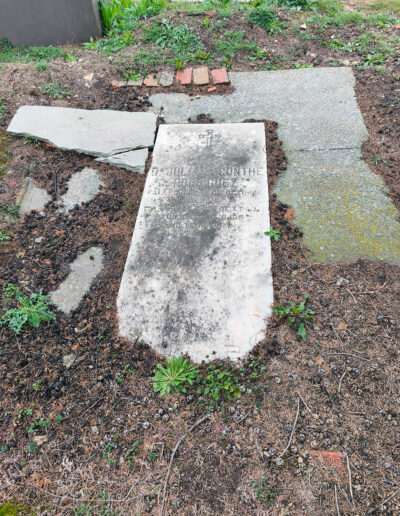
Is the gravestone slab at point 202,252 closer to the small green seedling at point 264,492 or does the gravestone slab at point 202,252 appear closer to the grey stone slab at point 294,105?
the grey stone slab at point 294,105

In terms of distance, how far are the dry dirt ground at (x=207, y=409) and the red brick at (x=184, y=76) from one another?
7.65 ft

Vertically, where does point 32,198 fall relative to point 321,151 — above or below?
below

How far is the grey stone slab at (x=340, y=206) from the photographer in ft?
10.1

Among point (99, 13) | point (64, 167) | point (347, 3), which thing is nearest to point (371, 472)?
point (64, 167)

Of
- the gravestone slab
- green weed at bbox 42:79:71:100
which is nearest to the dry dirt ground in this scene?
the gravestone slab

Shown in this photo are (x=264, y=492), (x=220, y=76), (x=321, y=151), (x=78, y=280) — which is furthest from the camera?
(x=220, y=76)

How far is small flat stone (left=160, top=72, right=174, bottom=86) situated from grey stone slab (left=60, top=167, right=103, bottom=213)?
5.42ft

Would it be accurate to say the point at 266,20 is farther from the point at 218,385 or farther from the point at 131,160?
the point at 218,385

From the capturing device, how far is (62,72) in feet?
15.9

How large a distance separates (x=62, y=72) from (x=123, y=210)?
2493 mm

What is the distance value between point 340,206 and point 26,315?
261 cm

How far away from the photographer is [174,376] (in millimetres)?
2482

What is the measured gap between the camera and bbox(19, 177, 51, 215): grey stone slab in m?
3.55

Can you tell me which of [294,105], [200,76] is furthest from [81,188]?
[294,105]
